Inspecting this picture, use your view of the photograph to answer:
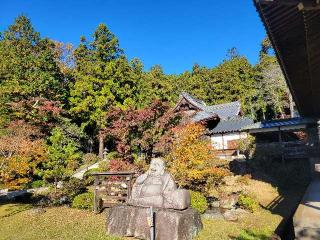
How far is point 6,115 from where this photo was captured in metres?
25.7

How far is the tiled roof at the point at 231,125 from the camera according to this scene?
103ft

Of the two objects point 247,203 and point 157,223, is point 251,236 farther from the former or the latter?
point 247,203

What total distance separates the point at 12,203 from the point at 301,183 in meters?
16.8

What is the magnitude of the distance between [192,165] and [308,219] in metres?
7.09

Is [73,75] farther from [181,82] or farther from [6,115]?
[181,82]

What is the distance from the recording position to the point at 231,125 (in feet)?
107

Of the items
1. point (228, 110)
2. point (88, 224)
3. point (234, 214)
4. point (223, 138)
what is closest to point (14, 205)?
point (88, 224)

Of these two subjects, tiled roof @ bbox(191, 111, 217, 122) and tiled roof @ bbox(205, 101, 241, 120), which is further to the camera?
tiled roof @ bbox(205, 101, 241, 120)

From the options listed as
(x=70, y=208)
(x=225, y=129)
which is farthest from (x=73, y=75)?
(x=70, y=208)

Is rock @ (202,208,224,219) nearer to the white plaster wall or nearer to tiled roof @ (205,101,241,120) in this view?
the white plaster wall

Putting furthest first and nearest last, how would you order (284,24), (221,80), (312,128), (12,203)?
(221,80) < (312,128) < (12,203) < (284,24)

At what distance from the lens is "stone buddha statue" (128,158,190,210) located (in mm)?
9406

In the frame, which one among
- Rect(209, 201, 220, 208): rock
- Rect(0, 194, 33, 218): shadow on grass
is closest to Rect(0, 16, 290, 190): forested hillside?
Rect(0, 194, 33, 218): shadow on grass

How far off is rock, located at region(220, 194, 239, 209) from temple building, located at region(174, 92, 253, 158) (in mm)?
14613
